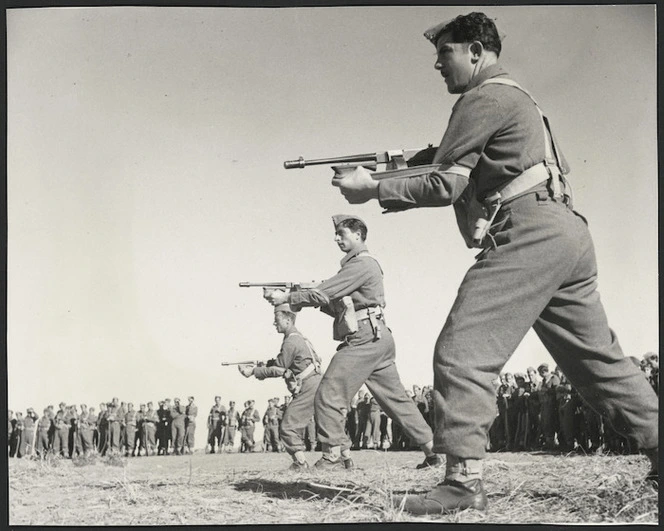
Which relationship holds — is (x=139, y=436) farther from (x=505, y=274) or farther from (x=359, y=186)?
(x=505, y=274)

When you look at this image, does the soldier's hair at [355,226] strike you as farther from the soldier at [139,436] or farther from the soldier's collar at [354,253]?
the soldier at [139,436]

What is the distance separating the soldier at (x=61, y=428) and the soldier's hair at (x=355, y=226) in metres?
2.32

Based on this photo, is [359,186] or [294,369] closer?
[359,186]

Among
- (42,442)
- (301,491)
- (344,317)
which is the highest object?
(344,317)

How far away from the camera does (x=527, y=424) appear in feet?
22.7

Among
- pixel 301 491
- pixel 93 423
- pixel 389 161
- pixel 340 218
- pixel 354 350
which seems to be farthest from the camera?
pixel 93 423

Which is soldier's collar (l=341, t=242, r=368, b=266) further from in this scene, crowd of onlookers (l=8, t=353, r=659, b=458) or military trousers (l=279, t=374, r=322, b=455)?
Answer: crowd of onlookers (l=8, t=353, r=659, b=458)

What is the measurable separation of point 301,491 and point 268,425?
4.99ft

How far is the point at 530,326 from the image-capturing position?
4.70 meters

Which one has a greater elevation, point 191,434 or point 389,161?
point 389,161

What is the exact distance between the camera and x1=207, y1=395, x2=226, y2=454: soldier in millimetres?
6805

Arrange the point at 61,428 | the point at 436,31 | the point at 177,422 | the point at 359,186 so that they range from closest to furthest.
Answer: the point at 359,186 < the point at 436,31 < the point at 177,422 < the point at 61,428

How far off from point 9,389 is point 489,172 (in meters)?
3.65

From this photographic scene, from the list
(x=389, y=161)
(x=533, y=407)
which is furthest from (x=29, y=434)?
(x=533, y=407)
